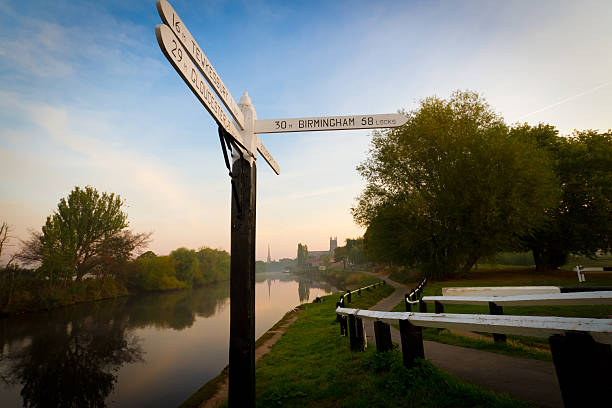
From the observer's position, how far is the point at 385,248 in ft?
78.8

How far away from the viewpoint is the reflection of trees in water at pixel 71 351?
895 centimetres

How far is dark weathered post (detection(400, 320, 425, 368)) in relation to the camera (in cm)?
324

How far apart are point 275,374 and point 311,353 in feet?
4.70

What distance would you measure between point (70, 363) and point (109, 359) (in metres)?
1.34

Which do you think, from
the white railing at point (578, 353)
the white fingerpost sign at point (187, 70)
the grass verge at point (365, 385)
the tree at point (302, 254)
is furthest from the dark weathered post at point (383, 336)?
the tree at point (302, 254)

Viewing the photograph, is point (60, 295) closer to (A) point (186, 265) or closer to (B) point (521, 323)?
(A) point (186, 265)

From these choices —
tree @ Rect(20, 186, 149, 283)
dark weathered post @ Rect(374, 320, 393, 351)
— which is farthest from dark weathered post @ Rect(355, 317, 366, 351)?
tree @ Rect(20, 186, 149, 283)

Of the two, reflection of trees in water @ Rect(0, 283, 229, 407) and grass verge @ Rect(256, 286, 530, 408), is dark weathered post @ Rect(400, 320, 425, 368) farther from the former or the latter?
reflection of trees in water @ Rect(0, 283, 229, 407)

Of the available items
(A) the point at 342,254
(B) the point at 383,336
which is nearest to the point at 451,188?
(B) the point at 383,336

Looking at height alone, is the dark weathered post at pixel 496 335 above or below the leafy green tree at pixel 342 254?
below

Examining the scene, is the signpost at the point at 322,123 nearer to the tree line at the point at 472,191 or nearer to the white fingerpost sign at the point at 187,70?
the white fingerpost sign at the point at 187,70

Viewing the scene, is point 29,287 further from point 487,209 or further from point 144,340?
point 487,209

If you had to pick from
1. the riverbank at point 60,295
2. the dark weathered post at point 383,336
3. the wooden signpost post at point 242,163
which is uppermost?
the wooden signpost post at point 242,163

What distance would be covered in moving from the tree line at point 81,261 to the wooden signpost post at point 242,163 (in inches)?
1110
